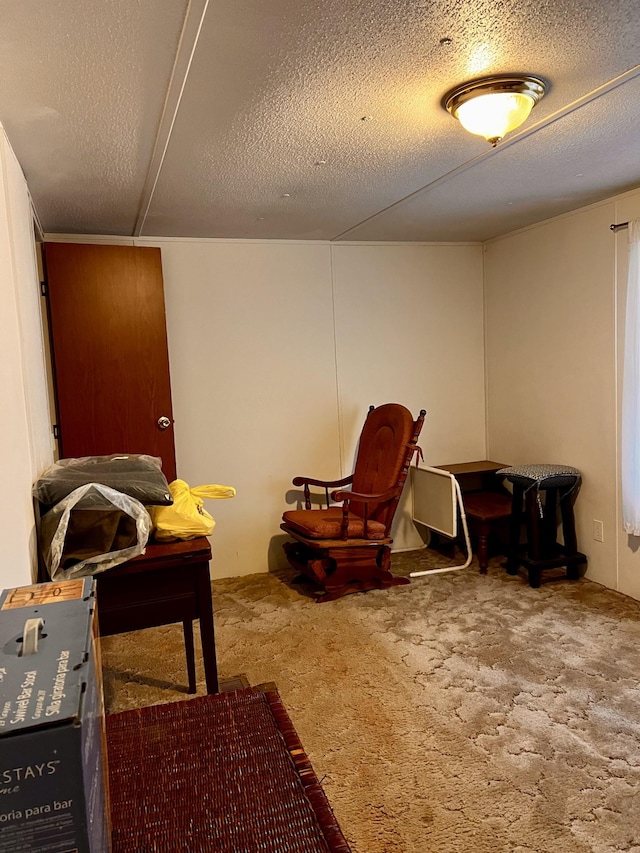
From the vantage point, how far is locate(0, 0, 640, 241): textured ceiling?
1.56m

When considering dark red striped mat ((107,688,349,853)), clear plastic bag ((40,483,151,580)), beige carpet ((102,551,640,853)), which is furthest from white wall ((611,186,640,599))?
dark red striped mat ((107,688,349,853))

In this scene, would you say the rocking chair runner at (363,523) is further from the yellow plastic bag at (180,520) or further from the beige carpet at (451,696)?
the yellow plastic bag at (180,520)

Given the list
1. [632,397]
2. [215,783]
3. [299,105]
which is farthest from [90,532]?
[632,397]

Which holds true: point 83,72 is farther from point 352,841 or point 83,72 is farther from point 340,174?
point 352,841

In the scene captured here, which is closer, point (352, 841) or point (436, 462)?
point (352, 841)

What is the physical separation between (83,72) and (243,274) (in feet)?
7.90

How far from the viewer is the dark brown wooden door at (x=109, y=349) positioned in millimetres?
3463

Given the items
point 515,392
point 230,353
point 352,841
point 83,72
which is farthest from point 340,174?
point 352,841

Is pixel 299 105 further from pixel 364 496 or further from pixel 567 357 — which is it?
pixel 567 357

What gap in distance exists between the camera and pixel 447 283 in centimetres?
467

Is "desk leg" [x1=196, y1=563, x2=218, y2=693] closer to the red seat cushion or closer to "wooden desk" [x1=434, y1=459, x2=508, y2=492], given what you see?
the red seat cushion

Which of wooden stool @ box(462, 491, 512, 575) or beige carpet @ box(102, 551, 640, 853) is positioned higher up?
wooden stool @ box(462, 491, 512, 575)

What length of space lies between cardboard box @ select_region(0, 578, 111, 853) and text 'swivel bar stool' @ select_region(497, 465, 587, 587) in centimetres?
340

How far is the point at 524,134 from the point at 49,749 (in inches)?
104
